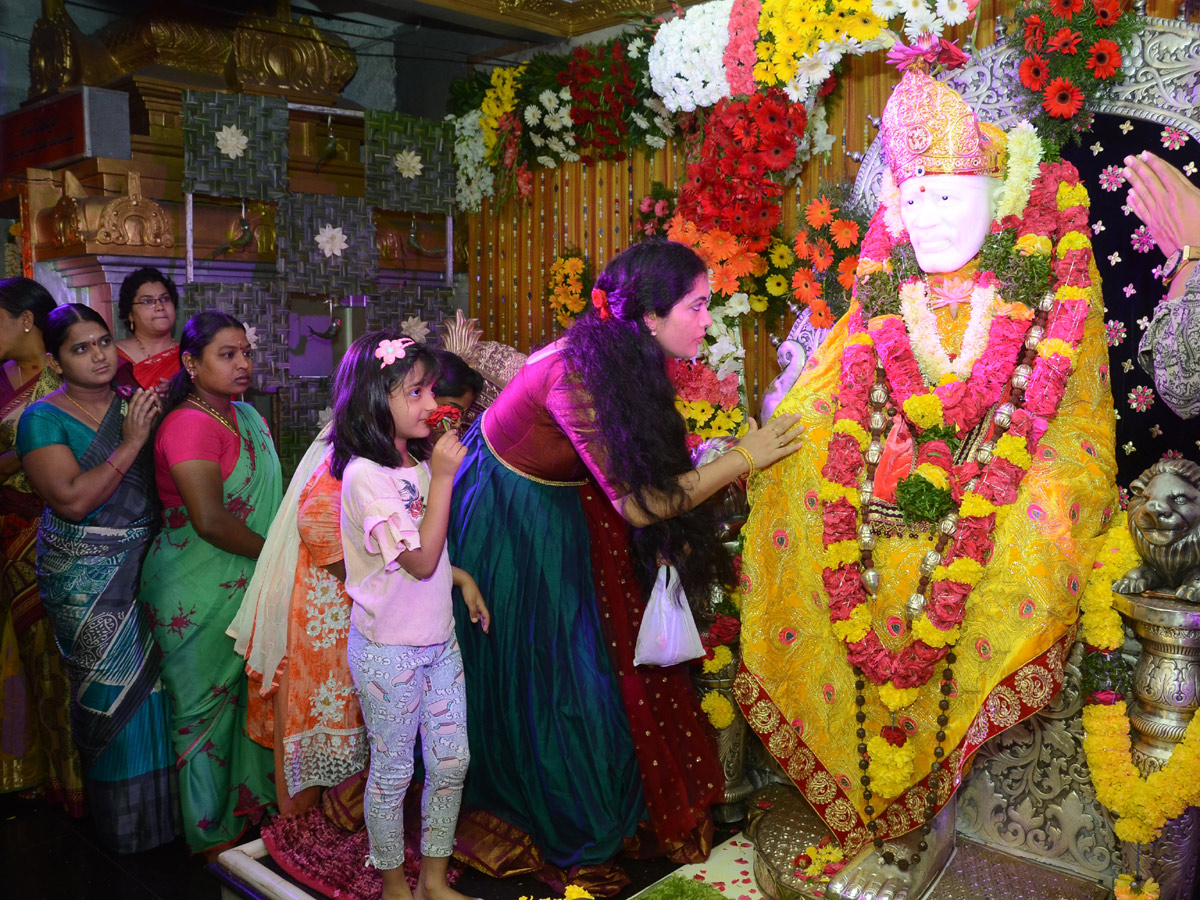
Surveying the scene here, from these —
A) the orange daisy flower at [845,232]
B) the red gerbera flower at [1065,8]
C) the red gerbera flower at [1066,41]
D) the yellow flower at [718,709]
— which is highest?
the red gerbera flower at [1065,8]

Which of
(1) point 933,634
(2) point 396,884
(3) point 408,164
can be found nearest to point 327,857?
(2) point 396,884

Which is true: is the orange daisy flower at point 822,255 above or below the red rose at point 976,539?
above

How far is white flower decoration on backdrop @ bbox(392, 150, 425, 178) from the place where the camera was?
630 cm

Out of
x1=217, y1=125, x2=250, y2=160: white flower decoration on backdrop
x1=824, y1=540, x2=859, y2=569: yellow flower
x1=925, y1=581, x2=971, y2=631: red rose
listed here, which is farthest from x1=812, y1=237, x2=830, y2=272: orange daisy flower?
x1=217, y1=125, x2=250, y2=160: white flower decoration on backdrop

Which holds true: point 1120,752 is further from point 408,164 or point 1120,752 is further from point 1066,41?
point 408,164

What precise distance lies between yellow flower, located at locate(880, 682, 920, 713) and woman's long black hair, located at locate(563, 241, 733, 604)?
81 cm

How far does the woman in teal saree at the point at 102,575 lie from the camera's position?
3.81 meters

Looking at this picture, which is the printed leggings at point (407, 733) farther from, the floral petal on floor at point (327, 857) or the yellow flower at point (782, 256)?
the yellow flower at point (782, 256)

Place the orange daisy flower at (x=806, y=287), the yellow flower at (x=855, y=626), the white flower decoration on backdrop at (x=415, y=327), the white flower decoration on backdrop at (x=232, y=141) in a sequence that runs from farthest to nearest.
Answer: the white flower decoration on backdrop at (x=415, y=327)
the white flower decoration on backdrop at (x=232, y=141)
the orange daisy flower at (x=806, y=287)
the yellow flower at (x=855, y=626)

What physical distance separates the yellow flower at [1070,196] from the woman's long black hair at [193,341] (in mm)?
2941

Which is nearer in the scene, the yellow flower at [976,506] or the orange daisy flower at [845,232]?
the yellow flower at [976,506]

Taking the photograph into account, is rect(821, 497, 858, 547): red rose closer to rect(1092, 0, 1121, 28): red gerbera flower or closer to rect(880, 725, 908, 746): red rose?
rect(880, 725, 908, 746): red rose

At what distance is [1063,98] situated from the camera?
334 cm

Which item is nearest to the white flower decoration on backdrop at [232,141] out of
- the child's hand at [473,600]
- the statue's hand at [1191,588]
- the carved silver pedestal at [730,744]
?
the child's hand at [473,600]
